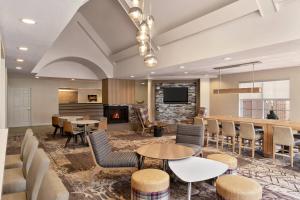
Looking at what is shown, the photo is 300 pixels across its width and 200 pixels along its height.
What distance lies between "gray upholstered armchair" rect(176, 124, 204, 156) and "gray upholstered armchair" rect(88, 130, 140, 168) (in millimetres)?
1533

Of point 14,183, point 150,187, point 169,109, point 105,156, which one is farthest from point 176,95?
point 14,183

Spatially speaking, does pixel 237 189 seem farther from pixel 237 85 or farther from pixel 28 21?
pixel 237 85

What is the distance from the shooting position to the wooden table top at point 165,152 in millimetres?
3279

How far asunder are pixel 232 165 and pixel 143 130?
5.45 m

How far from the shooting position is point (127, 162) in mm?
3412

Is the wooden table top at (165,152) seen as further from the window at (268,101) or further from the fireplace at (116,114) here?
the fireplace at (116,114)

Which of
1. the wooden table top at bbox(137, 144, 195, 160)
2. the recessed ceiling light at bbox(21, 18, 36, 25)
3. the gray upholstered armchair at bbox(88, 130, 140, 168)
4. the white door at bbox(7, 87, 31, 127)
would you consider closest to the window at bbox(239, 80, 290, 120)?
the wooden table top at bbox(137, 144, 195, 160)

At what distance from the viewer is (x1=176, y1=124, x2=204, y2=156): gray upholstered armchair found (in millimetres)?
4645

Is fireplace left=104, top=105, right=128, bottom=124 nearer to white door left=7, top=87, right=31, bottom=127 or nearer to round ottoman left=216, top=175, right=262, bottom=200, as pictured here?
white door left=7, top=87, right=31, bottom=127

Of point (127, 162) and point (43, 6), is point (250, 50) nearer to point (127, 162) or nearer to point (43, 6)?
point (127, 162)

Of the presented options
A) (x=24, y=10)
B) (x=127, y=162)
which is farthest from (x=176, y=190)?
(x=24, y=10)

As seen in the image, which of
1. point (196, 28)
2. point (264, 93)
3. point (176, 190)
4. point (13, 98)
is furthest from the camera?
point (13, 98)

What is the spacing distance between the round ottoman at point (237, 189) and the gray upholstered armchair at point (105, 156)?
1.43 meters

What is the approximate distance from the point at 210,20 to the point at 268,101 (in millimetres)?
5534
